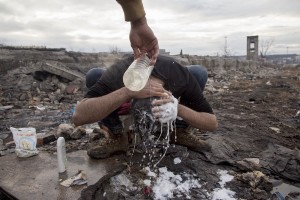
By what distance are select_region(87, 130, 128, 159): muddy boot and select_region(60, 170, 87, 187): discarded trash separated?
0.33 metres

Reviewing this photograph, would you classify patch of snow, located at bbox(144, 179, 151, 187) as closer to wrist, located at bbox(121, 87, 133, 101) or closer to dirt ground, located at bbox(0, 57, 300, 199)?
dirt ground, located at bbox(0, 57, 300, 199)

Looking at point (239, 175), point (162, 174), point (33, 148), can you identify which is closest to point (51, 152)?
point (33, 148)

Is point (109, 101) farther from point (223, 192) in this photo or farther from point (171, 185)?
point (223, 192)

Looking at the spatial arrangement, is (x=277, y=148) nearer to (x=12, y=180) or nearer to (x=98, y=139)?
(x=98, y=139)

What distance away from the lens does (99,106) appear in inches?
75.4

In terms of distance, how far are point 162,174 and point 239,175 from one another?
56 centimetres

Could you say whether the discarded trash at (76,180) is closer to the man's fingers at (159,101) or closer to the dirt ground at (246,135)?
the dirt ground at (246,135)

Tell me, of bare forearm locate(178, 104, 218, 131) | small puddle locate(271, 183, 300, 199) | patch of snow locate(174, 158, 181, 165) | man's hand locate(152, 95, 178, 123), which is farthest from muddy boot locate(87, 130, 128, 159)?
small puddle locate(271, 183, 300, 199)

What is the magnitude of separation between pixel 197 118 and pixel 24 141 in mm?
1459

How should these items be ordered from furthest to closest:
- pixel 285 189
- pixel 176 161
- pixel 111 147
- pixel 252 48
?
1. pixel 252 48
2. pixel 111 147
3. pixel 176 161
4. pixel 285 189

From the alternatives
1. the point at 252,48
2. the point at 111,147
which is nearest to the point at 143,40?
the point at 111,147

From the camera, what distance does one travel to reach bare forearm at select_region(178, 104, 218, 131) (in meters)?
1.95

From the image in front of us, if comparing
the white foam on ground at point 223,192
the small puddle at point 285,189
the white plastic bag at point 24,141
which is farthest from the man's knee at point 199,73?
the white plastic bag at point 24,141

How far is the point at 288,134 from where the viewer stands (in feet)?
11.9
